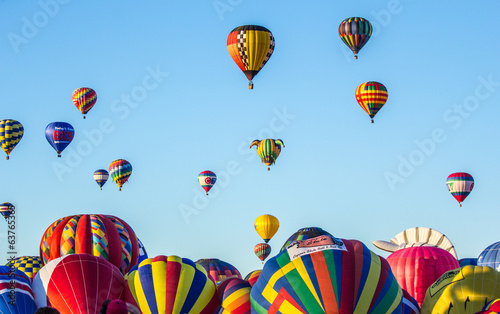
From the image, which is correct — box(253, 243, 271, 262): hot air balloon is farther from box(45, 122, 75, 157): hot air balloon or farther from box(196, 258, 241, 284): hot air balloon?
box(196, 258, 241, 284): hot air balloon

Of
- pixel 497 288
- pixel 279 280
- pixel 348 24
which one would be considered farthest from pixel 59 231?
pixel 348 24

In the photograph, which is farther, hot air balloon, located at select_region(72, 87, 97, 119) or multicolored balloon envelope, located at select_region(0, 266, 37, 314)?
hot air balloon, located at select_region(72, 87, 97, 119)

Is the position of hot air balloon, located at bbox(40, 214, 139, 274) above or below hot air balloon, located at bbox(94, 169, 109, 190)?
below

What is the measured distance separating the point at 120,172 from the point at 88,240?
18333 mm

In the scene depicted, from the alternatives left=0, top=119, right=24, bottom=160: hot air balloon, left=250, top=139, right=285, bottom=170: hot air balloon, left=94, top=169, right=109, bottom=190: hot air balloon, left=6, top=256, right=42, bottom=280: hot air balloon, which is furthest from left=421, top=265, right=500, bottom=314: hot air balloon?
left=94, top=169, right=109, bottom=190: hot air balloon

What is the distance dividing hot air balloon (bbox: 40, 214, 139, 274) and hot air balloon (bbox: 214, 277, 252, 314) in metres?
5.09

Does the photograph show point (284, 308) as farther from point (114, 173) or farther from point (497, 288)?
point (114, 173)

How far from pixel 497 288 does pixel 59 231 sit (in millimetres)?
10778

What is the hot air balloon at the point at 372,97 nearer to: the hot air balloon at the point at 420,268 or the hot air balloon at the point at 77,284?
the hot air balloon at the point at 420,268


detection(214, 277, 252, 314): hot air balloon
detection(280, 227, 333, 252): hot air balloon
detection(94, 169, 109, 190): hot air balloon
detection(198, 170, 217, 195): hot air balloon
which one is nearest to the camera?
detection(214, 277, 252, 314): hot air balloon

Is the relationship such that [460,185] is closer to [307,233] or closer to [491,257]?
[491,257]

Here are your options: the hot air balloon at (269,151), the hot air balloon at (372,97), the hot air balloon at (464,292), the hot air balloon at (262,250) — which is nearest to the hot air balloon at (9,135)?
the hot air balloon at (269,151)

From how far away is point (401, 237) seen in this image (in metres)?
34.5

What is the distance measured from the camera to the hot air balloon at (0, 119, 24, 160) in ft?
122
